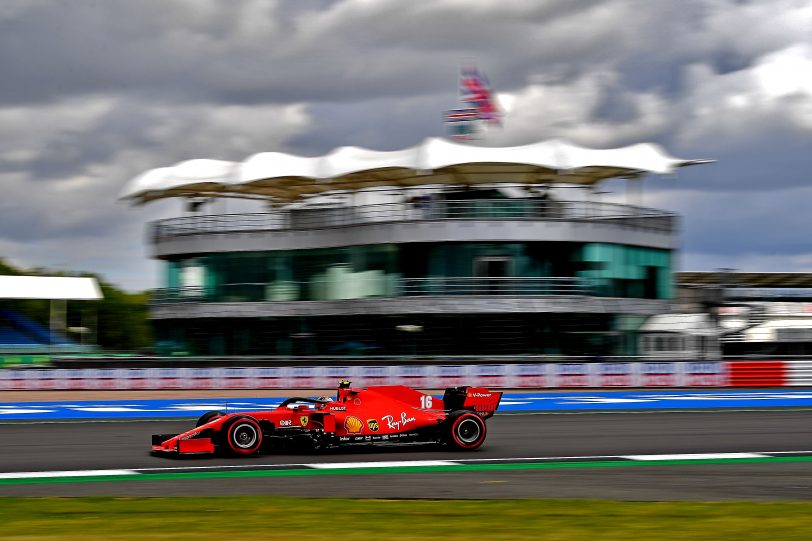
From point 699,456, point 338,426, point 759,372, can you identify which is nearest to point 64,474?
point 338,426

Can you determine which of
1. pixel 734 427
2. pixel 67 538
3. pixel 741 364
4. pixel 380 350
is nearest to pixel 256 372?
pixel 380 350

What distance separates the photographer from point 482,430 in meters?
16.2

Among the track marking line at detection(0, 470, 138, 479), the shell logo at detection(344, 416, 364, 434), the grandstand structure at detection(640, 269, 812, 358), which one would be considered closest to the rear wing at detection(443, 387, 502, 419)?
A: the shell logo at detection(344, 416, 364, 434)

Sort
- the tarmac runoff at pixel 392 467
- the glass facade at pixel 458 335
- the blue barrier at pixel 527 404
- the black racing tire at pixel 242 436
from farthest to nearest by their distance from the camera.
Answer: the glass facade at pixel 458 335 < the blue barrier at pixel 527 404 < the black racing tire at pixel 242 436 < the tarmac runoff at pixel 392 467

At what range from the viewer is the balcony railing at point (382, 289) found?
41344 mm

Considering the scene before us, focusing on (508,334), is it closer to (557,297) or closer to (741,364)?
(557,297)

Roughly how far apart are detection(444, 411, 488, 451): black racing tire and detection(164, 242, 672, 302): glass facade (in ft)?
81.6

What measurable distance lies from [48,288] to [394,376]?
122 feet

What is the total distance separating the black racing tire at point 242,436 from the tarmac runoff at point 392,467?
2.20ft

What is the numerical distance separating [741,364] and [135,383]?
1930 cm

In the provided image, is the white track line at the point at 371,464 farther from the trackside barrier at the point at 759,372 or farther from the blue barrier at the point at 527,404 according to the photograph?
the trackside barrier at the point at 759,372

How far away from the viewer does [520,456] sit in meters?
15.8

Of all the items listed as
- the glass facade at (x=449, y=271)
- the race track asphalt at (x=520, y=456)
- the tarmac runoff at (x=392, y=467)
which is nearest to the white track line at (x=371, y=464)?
the tarmac runoff at (x=392, y=467)

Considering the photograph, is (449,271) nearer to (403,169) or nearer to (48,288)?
(403,169)
